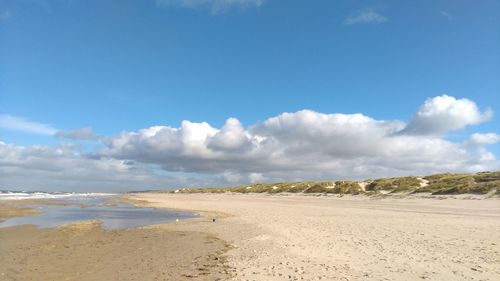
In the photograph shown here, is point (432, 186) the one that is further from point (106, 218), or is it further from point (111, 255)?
point (111, 255)

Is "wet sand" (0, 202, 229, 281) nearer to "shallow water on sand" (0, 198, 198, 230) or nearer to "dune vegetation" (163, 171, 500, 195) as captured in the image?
"shallow water on sand" (0, 198, 198, 230)

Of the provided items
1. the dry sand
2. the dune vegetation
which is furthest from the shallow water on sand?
the dune vegetation

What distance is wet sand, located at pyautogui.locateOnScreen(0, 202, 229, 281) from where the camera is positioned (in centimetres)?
1335

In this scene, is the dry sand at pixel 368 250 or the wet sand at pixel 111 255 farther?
the wet sand at pixel 111 255

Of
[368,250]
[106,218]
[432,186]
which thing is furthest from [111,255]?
[432,186]

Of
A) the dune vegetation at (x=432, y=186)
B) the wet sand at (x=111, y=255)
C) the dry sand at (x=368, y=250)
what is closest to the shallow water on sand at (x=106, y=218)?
the wet sand at (x=111, y=255)

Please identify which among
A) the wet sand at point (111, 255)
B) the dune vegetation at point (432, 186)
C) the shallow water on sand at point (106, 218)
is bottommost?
the wet sand at point (111, 255)

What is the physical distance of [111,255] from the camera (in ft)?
54.6

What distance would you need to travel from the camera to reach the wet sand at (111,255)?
13.4 metres

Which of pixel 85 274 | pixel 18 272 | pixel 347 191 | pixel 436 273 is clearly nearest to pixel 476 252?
pixel 436 273

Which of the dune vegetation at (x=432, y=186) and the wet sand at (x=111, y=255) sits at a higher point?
the dune vegetation at (x=432, y=186)

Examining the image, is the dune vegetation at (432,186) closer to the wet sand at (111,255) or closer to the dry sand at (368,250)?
the dry sand at (368,250)

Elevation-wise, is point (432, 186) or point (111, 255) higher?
point (432, 186)

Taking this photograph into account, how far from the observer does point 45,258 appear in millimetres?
16125
